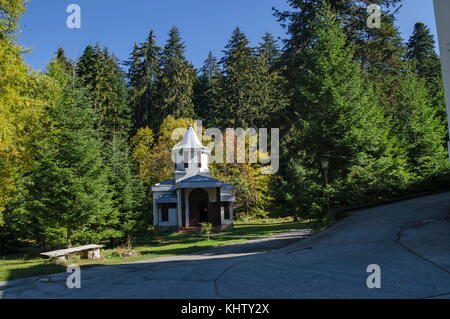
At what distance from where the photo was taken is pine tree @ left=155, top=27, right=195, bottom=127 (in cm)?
4922

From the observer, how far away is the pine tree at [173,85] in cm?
4922

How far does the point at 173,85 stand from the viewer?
165ft

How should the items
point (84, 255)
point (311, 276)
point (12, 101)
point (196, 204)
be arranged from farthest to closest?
point (196, 204)
point (84, 255)
point (12, 101)
point (311, 276)

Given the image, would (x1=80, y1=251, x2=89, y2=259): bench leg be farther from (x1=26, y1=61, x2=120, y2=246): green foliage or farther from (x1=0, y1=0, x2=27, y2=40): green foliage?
(x1=0, y1=0, x2=27, y2=40): green foliage

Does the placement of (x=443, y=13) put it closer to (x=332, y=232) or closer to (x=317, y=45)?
(x=332, y=232)

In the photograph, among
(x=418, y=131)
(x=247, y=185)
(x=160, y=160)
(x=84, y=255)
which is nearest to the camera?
(x=84, y=255)

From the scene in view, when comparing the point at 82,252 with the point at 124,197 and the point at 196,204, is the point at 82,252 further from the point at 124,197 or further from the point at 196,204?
the point at 196,204

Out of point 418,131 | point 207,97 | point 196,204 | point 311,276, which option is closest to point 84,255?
point 311,276

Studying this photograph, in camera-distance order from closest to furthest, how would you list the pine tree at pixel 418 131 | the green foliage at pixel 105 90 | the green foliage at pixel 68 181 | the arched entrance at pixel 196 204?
the green foliage at pixel 68 181
the pine tree at pixel 418 131
the arched entrance at pixel 196 204
the green foliage at pixel 105 90

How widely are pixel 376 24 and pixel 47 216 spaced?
2261 cm

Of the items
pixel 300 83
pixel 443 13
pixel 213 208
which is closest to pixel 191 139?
pixel 213 208

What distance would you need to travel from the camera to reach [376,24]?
22.0 metres

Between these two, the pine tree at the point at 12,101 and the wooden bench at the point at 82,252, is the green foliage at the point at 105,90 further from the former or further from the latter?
the wooden bench at the point at 82,252

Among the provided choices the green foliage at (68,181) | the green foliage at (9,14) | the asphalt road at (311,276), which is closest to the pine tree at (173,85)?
the green foliage at (68,181)
